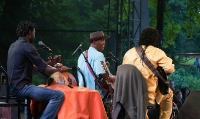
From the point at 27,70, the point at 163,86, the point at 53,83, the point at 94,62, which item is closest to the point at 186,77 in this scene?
the point at 94,62

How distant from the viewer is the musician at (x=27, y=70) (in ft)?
23.3

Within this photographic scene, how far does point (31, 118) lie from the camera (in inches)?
287

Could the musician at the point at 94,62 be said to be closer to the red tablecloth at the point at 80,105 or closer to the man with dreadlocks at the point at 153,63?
the man with dreadlocks at the point at 153,63

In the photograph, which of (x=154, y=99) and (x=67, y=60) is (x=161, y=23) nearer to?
(x=67, y=60)

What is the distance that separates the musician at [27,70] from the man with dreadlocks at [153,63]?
989 millimetres

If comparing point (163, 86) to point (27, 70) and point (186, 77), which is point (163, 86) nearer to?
point (27, 70)

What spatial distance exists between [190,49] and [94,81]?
63.7ft

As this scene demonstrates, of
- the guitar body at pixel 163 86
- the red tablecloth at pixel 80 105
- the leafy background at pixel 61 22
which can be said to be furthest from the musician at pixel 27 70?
the leafy background at pixel 61 22

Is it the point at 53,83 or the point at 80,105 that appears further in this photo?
the point at 53,83

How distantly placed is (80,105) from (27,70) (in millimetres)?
920

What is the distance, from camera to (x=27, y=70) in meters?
7.34

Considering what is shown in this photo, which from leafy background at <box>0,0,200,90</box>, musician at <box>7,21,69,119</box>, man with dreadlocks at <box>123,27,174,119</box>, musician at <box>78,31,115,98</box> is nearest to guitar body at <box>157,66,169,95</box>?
man with dreadlocks at <box>123,27,174,119</box>

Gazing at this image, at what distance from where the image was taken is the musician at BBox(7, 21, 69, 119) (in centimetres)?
709

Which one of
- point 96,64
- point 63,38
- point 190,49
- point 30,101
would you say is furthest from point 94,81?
point 190,49
